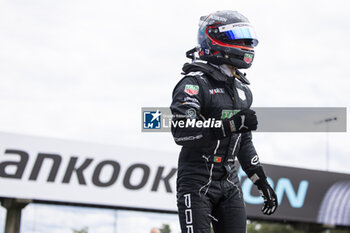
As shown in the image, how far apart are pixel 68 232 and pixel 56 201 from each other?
1.40m

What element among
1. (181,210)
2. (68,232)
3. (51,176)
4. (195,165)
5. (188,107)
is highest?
(51,176)

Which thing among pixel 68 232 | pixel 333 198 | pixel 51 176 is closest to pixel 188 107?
pixel 51 176

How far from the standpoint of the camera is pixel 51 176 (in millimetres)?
17141

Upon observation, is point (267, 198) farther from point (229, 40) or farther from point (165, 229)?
point (165, 229)

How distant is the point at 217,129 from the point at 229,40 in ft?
2.87

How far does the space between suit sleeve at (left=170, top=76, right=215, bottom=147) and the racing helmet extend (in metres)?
0.42

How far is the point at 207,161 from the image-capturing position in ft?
14.0

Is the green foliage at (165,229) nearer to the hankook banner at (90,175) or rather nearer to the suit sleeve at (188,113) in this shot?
the hankook banner at (90,175)

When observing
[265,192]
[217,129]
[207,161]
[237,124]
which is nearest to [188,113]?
[217,129]

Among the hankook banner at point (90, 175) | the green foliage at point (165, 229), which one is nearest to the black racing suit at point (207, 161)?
the hankook banner at point (90, 175)

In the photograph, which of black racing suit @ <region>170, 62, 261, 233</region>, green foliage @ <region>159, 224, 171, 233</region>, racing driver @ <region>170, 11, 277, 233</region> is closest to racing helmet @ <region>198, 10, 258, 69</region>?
racing driver @ <region>170, 11, 277, 233</region>

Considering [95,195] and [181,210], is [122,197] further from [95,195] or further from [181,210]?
[181,210]

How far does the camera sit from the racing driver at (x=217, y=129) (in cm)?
402

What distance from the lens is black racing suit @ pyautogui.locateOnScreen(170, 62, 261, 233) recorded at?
4102mm
